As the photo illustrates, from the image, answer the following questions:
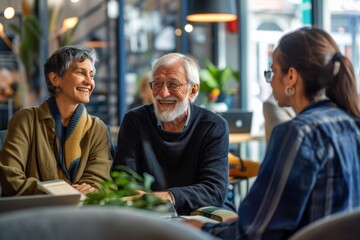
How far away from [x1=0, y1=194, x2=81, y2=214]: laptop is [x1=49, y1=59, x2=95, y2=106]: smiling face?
1.34 m

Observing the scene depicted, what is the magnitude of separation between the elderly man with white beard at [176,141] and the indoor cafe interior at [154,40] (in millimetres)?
4891

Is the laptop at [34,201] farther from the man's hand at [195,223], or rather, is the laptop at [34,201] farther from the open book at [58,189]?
the man's hand at [195,223]

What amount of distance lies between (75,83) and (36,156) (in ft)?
1.44

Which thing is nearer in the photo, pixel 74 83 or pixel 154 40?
Answer: pixel 74 83

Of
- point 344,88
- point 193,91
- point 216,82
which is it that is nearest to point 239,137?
point 216,82

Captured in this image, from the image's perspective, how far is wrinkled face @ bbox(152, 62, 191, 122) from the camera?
12.2 ft

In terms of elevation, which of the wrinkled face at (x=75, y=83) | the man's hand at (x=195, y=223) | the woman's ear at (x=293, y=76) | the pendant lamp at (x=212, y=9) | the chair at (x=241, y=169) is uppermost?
the pendant lamp at (x=212, y=9)

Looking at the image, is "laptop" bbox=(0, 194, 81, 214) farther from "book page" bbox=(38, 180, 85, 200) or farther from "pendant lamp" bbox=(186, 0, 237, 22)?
"pendant lamp" bbox=(186, 0, 237, 22)

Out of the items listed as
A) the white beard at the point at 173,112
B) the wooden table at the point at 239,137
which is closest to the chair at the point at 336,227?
the white beard at the point at 173,112

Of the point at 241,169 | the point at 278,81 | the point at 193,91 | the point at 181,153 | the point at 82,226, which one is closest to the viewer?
the point at 82,226

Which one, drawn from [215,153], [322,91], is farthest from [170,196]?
[322,91]

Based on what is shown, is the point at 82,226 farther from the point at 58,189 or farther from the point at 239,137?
the point at 239,137

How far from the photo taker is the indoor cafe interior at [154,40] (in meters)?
8.93

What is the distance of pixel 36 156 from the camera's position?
11.5 feet
